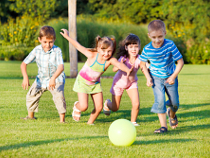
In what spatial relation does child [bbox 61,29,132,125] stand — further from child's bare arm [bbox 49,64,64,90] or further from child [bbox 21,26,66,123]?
child's bare arm [bbox 49,64,64,90]

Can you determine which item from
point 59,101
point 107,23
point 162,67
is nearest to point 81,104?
point 59,101

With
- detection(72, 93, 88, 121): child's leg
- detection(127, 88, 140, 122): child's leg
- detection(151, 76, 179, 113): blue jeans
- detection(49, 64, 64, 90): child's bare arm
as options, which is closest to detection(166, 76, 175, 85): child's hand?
detection(151, 76, 179, 113): blue jeans

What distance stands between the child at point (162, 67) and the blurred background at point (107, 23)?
17629 millimetres

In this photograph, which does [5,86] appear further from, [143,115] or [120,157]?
[120,157]

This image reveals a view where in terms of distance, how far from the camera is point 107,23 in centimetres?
2664

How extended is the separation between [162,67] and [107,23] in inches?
860

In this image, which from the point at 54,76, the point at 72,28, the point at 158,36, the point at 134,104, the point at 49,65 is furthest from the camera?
the point at 72,28

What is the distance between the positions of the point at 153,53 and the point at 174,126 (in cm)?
141

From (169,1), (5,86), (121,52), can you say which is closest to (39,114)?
(121,52)

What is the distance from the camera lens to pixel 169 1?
1550 inches

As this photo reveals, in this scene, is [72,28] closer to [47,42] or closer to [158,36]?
[47,42]

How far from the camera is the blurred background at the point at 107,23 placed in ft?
78.9

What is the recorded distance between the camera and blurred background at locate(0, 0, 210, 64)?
24.1 metres

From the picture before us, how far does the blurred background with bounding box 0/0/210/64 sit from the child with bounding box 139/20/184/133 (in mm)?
17629
